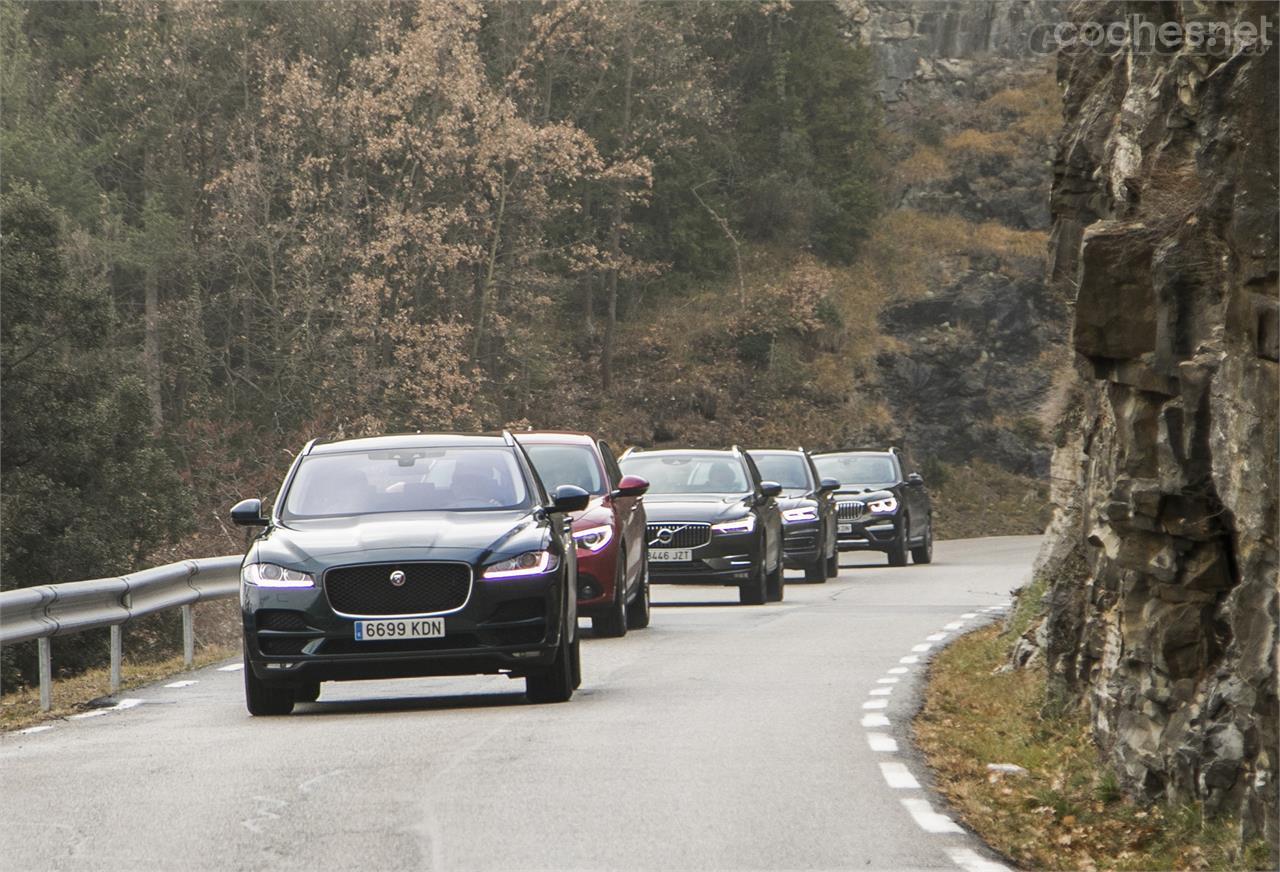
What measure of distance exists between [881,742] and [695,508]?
13.2 metres

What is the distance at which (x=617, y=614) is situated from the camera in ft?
68.4

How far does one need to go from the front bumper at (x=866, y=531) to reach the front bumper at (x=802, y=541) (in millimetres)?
5405

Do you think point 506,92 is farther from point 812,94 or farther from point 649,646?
point 649,646

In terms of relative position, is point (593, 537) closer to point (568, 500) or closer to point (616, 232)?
point (568, 500)

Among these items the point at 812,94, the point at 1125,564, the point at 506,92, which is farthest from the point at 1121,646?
the point at 812,94

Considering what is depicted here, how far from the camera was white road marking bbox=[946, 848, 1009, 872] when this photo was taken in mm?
8453

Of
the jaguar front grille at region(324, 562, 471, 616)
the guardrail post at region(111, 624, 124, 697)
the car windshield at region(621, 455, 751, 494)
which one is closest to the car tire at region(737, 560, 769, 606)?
the car windshield at region(621, 455, 751, 494)

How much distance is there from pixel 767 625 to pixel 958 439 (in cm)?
4223

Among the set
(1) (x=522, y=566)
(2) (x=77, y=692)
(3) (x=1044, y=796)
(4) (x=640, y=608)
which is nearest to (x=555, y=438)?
(4) (x=640, y=608)

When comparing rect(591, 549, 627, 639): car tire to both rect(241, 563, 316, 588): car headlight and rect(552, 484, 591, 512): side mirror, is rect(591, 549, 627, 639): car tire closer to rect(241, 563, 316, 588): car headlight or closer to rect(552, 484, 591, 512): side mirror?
rect(552, 484, 591, 512): side mirror

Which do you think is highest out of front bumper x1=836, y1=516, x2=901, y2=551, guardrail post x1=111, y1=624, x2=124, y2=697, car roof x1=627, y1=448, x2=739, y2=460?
car roof x1=627, y1=448, x2=739, y2=460

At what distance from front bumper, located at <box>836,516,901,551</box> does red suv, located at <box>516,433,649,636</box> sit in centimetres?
1566

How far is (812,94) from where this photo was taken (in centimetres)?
7144

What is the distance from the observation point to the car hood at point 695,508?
1004 inches
